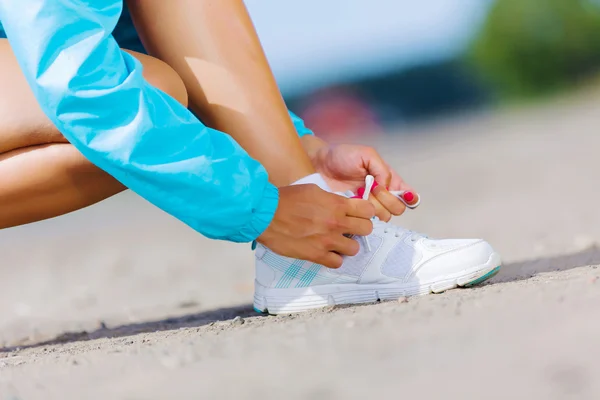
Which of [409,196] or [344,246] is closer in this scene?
[344,246]

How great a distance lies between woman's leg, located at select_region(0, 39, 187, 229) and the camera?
4.60 feet

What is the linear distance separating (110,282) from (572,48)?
10863mm

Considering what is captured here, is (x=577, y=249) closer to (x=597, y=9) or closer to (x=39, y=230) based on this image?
(x=39, y=230)

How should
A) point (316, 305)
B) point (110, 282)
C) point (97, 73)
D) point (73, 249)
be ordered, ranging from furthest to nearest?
point (73, 249)
point (110, 282)
point (316, 305)
point (97, 73)

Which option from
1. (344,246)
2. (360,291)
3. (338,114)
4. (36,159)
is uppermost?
(36,159)

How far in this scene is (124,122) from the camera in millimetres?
1281

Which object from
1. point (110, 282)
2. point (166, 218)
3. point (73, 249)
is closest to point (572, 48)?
point (166, 218)

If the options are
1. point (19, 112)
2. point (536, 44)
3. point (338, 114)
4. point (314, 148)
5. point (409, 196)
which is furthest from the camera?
point (338, 114)

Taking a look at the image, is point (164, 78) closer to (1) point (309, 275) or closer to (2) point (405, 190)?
(1) point (309, 275)

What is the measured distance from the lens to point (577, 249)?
205 cm

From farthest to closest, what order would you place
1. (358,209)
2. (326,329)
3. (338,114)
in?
(338,114) → (358,209) → (326,329)

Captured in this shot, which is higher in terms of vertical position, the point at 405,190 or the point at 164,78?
the point at 164,78

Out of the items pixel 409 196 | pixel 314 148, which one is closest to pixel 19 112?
pixel 314 148

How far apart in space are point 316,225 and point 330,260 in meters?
0.09
